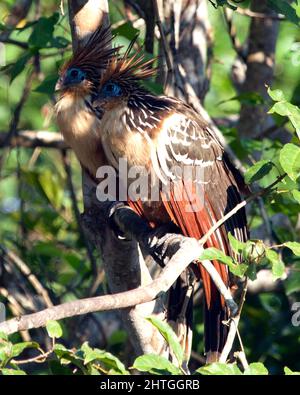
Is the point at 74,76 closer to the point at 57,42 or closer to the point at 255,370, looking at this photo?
the point at 57,42

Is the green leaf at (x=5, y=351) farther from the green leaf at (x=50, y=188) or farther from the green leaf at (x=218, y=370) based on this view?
the green leaf at (x=50, y=188)

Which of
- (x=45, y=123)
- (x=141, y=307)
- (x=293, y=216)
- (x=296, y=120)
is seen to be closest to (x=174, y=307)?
(x=141, y=307)

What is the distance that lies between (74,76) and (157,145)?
2.21 ft

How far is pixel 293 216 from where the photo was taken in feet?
18.1

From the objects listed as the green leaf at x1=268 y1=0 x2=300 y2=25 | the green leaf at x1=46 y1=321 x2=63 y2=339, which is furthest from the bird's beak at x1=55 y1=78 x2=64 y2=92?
the green leaf at x1=46 y1=321 x2=63 y2=339

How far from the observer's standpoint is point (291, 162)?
3.47 m

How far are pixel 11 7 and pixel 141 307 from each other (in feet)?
8.96

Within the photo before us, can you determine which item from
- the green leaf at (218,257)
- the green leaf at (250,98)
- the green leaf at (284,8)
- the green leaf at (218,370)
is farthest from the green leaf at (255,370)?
the green leaf at (250,98)

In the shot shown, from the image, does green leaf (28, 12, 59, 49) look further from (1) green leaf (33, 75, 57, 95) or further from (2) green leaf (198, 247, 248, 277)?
(2) green leaf (198, 247, 248, 277)

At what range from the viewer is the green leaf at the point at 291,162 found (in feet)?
11.3

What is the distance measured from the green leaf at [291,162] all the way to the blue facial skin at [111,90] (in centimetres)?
159
